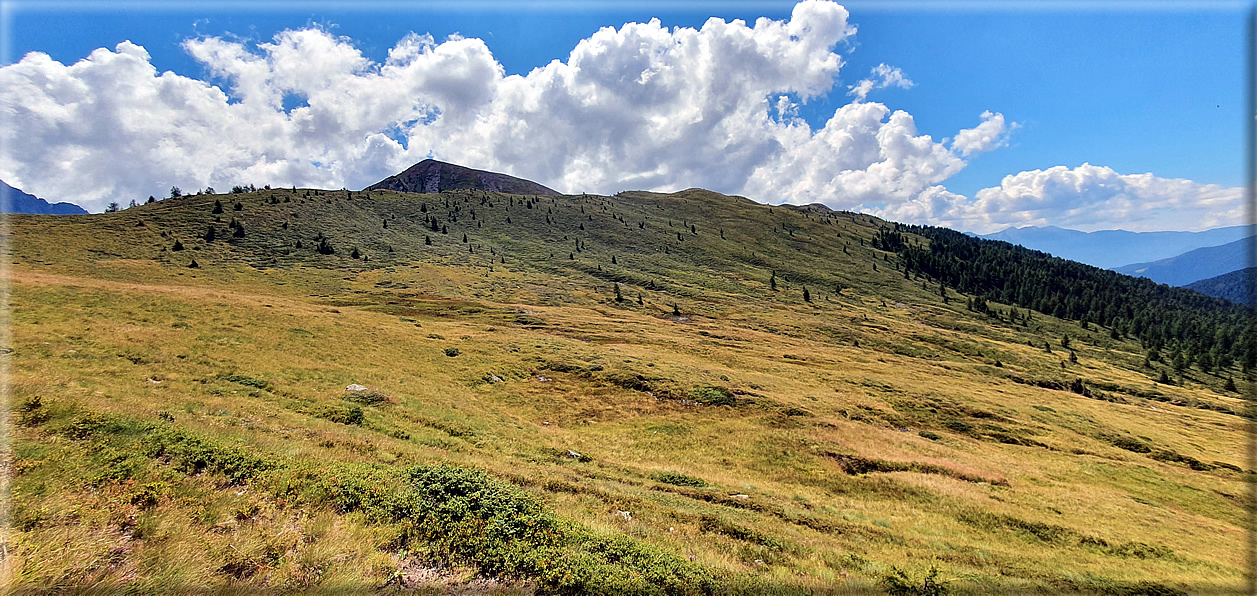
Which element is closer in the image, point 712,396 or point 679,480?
point 679,480

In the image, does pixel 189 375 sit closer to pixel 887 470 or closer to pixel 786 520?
pixel 786 520

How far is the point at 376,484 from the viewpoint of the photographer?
10.8 m

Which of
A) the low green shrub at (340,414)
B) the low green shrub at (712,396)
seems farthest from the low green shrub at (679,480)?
the low green shrub at (712,396)

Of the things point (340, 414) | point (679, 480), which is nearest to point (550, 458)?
point (679, 480)

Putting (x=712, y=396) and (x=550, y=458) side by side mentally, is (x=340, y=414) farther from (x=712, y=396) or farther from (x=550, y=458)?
(x=712, y=396)

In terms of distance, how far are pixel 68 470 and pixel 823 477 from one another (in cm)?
2507

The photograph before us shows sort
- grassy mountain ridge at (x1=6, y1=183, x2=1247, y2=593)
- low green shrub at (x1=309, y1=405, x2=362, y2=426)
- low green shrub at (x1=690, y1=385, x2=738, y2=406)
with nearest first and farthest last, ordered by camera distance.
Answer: grassy mountain ridge at (x1=6, y1=183, x2=1247, y2=593) → low green shrub at (x1=309, y1=405, x2=362, y2=426) → low green shrub at (x1=690, y1=385, x2=738, y2=406)

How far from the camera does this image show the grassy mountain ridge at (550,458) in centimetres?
833

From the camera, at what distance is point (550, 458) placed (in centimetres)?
1883

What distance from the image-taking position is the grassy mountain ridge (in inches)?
328

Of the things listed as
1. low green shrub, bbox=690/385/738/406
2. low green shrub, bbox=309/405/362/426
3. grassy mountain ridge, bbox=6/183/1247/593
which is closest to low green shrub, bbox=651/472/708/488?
grassy mountain ridge, bbox=6/183/1247/593

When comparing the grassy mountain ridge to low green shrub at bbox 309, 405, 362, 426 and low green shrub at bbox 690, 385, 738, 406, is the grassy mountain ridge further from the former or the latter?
low green shrub at bbox 690, 385, 738, 406

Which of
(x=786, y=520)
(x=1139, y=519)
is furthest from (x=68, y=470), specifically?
(x=1139, y=519)

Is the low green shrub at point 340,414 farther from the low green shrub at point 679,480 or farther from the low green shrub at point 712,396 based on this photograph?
the low green shrub at point 712,396
